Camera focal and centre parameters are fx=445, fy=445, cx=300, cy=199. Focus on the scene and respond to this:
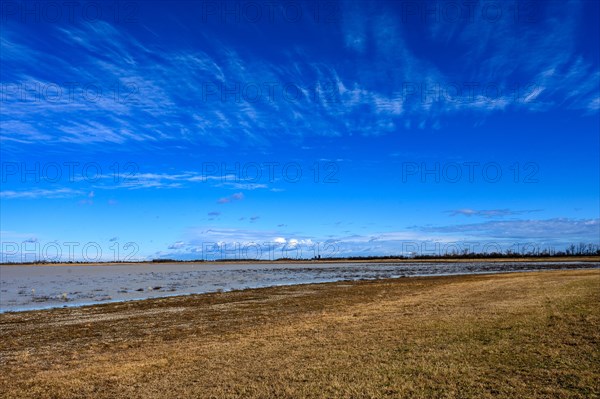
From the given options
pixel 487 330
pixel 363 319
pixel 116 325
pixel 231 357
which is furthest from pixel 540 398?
pixel 116 325

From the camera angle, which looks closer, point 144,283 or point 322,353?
point 322,353

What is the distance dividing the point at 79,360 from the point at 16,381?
2.12 meters

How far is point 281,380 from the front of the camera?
368 inches

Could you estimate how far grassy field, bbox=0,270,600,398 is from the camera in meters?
8.85

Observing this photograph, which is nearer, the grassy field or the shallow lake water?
the grassy field

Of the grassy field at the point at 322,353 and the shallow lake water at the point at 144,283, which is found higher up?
the grassy field at the point at 322,353

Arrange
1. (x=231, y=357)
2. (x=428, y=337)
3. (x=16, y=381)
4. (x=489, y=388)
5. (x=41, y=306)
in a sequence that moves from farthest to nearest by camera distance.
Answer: (x=41, y=306)
(x=428, y=337)
(x=231, y=357)
(x=16, y=381)
(x=489, y=388)

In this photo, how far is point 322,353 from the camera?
11.7m

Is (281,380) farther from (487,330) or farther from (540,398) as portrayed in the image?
(487,330)

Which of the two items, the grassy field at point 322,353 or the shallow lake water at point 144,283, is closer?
the grassy field at point 322,353

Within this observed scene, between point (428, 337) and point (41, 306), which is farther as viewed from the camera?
point (41, 306)

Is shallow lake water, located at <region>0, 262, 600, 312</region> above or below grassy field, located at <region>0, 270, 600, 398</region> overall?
below

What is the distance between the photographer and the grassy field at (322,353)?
8.85m

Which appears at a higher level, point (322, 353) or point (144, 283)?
point (322, 353)
